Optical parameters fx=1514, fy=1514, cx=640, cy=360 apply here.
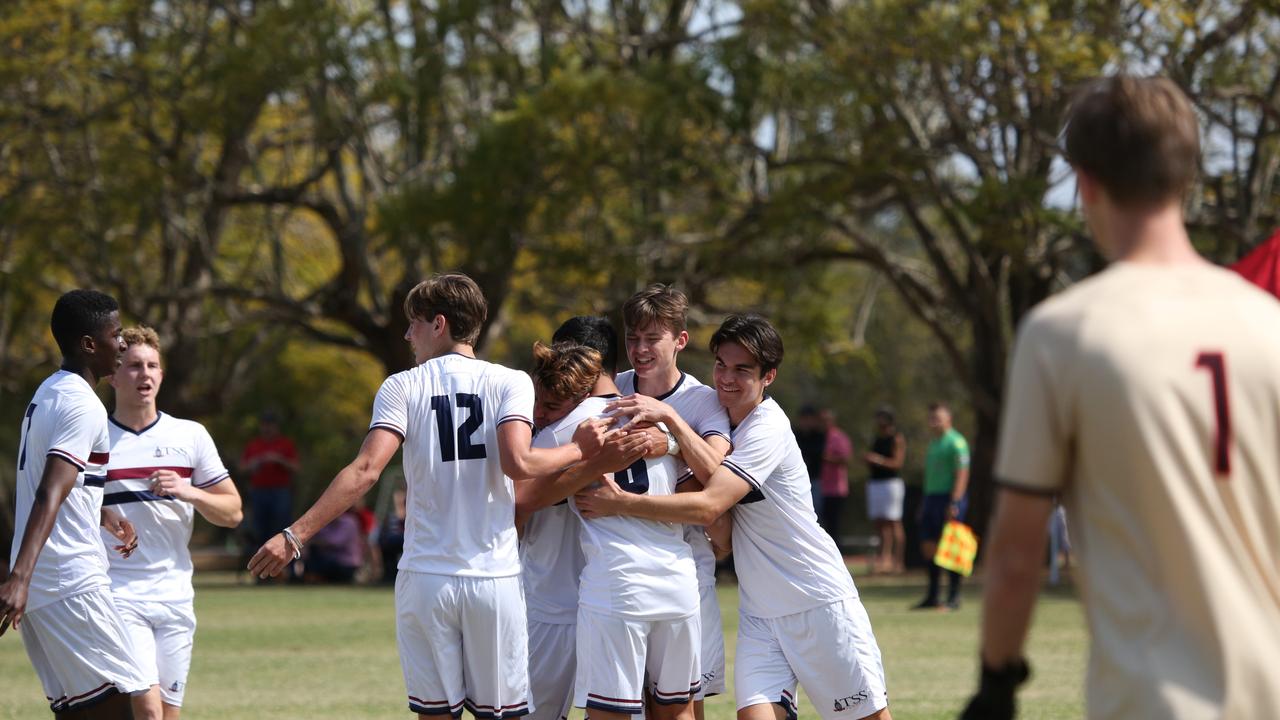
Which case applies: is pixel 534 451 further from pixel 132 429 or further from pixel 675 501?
pixel 132 429

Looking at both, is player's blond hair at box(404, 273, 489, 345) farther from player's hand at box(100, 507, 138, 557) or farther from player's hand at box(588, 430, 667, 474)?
player's hand at box(100, 507, 138, 557)

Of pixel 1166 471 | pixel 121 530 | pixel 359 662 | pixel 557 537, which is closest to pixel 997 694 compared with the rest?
pixel 1166 471

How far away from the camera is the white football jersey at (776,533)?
6.52m

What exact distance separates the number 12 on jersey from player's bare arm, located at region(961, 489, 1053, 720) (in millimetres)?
3523

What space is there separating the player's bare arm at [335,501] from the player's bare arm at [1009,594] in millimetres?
3307

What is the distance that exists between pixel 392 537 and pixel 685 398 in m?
17.3

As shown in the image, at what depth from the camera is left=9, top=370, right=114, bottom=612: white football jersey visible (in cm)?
638

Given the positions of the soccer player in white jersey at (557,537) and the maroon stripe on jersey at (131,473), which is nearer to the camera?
the soccer player in white jersey at (557,537)

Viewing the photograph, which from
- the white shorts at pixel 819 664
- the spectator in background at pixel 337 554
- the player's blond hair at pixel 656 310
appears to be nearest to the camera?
the white shorts at pixel 819 664

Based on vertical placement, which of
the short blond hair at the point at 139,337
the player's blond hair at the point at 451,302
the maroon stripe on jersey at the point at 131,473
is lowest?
the maroon stripe on jersey at the point at 131,473

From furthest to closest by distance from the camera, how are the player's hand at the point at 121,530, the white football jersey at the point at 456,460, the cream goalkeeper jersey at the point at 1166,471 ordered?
the player's hand at the point at 121,530 < the white football jersey at the point at 456,460 < the cream goalkeeper jersey at the point at 1166,471

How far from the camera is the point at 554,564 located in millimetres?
6934

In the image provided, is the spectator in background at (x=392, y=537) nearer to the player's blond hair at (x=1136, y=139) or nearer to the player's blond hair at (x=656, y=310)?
the player's blond hair at (x=656, y=310)

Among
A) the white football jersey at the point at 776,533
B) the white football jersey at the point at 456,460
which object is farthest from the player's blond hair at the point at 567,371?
the white football jersey at the point at 776,533
